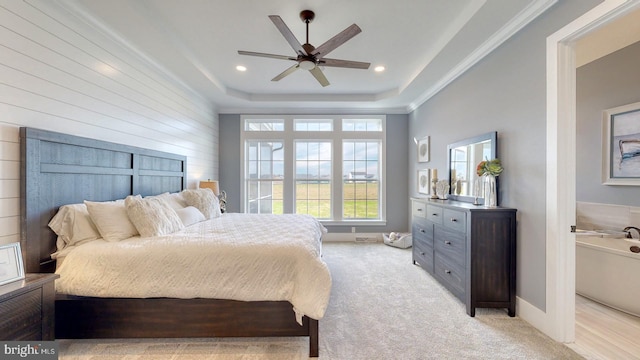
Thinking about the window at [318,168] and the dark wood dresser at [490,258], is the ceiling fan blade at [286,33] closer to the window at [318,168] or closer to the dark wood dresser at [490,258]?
the dark wood dresser at [490,258]

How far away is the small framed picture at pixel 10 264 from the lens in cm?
142

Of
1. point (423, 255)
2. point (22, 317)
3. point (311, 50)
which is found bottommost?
point (423, 255)

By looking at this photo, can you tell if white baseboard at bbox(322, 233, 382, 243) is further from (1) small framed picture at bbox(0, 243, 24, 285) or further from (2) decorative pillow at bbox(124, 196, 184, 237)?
(1) small framed picture at bbox(0, 243, 24, 285)

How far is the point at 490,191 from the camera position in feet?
7.91

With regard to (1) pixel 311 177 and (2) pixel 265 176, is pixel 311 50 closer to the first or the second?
(1) pixel 311 177

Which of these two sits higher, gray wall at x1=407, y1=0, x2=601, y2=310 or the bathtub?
gray wall at x1=407, y1=0, x2=601, y2=310

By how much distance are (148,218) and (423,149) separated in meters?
4.16

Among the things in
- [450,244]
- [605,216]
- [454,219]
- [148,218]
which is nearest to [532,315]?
[450,244]

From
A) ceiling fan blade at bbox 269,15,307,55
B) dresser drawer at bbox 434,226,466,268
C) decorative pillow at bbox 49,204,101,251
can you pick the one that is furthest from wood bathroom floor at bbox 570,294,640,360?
decorative pillow at bbox 49,204,101,251

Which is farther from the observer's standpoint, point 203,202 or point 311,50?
point 203,202

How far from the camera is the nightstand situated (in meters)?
1.31

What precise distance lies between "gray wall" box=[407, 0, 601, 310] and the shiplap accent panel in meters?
3.99

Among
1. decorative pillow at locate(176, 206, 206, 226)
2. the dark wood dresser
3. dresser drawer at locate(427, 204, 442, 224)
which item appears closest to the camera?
the dark wood dresser

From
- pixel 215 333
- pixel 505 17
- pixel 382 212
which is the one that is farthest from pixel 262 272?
pixel 382 212
